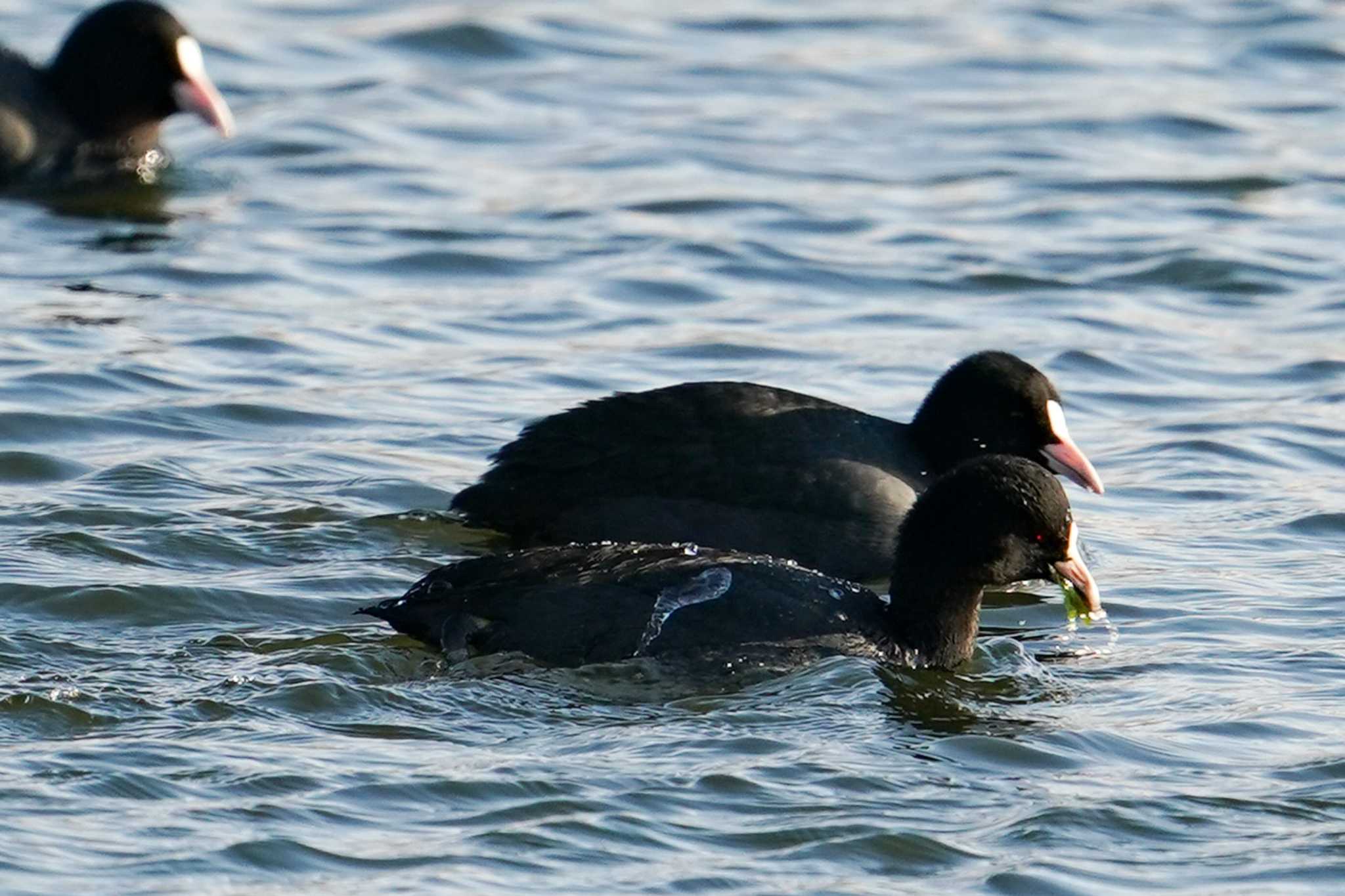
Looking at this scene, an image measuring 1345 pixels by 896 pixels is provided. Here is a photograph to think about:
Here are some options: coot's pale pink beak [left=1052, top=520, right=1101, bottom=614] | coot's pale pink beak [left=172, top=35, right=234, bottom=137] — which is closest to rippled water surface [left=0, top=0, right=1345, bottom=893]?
coot's pale pink beak [left=1052, top=520, right=1101, bottom=614]

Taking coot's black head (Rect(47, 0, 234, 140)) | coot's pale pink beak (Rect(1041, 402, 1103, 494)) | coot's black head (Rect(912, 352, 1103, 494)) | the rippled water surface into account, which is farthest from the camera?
coot's black head (Rect(47, 0, 234, 140))

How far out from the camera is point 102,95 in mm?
14094

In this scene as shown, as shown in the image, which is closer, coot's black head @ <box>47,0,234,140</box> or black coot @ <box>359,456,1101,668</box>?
black coot @ <box>359,456,1101,668</box>

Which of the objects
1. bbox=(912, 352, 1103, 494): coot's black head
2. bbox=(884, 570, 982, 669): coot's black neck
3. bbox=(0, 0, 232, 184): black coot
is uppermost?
bbox=(0, 0, 232, 184): black coot

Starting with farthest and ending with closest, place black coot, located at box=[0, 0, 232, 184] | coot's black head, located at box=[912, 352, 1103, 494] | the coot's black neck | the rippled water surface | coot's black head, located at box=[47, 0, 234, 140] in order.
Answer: coot's black head, located at box=[47, 0, 234, 140], black coot, located at box=[0, 0, 232, 184], coot's black head, located at box=[912, 352, 1103, 494], the coot's black neck, the rippled water surface

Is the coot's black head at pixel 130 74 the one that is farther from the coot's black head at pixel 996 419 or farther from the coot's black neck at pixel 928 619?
the coot's black neck at pixel 928 619

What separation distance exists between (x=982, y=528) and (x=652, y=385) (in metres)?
3.45

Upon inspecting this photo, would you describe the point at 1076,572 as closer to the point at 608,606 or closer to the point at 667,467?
the point at 667,467

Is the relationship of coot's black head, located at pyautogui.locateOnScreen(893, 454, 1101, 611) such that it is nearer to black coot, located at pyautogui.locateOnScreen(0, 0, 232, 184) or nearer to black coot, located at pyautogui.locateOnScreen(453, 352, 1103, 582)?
black coot, located at pyautogui.locateOnScreen(453, 352, 1103, 582)

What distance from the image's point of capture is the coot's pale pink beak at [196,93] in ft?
46.8

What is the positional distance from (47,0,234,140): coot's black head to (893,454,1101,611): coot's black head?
291 inches

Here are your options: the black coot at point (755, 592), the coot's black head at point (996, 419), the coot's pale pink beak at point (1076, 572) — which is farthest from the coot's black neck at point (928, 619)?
the coot's black head at point (996, 419)

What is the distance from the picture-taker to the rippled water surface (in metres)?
6.51

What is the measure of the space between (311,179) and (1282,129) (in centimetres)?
596
